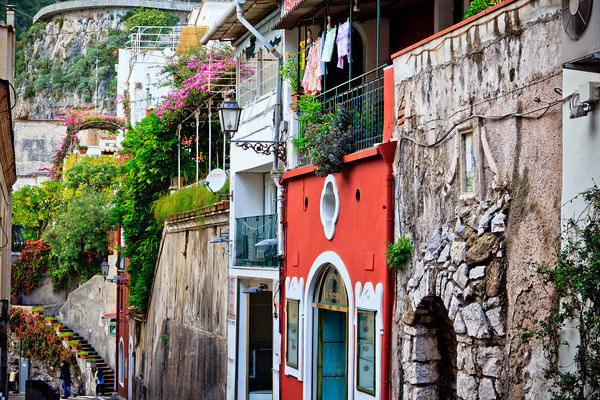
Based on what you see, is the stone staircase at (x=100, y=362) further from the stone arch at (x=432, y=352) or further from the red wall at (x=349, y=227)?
the stone arch at (x=432, y=352)

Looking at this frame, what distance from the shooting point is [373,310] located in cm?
1202

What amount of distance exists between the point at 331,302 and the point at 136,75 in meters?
24.5

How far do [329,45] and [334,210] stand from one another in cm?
254

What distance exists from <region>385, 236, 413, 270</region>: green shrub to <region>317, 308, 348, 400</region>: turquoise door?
2.86 meters

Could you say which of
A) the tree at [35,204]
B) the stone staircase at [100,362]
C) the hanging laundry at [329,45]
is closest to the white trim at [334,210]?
the hanging laundry at [329,45]

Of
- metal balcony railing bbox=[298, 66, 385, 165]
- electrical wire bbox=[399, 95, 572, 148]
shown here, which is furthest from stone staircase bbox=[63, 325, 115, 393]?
electrical wire bbox=[399, 95, 572, 148]

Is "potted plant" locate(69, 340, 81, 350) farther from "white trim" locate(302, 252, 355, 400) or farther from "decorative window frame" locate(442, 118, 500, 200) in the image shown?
"decorative window frame" locate(442, 118, 500, 200)

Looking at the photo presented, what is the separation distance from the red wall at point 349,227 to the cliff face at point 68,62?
201ft

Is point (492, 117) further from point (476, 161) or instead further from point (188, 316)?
point (188, 316)

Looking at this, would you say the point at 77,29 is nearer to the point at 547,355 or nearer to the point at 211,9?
the point at 211,9

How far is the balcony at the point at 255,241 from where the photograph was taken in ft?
57.5

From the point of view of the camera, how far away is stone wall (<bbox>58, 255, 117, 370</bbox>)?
128 ft

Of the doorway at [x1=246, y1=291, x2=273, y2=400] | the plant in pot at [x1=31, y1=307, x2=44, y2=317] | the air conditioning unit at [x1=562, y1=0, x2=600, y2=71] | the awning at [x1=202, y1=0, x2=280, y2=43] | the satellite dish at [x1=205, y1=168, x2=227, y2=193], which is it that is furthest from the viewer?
the plant in pot at [x1=31, y1=307, x2=44, y2=317]

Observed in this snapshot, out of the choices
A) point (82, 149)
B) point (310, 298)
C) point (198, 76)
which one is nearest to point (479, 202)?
point (310, 298)
